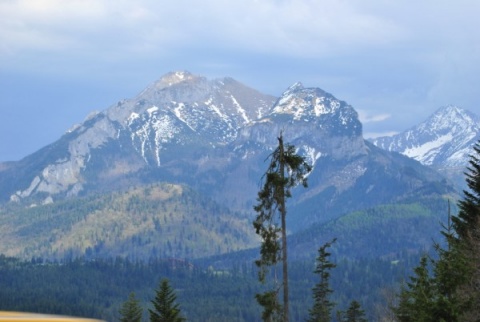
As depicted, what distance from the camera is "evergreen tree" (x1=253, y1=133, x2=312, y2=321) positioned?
48906 mm

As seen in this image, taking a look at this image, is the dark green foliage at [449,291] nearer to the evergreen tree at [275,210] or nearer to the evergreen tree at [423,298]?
the evergreen tree at [423,298]

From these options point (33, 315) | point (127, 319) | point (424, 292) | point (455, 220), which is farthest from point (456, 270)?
point (127, 319)

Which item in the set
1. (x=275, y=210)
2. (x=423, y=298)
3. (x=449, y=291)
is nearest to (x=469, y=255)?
(x=449, y=291)

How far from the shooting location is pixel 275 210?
164 ft

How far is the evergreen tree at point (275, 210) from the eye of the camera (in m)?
48.9

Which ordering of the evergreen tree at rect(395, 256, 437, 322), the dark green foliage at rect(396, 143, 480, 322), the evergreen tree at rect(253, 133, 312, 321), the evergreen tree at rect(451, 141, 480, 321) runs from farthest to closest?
1. the evergreen tree at rect(253, 133, 312, 321)
2. the evergreen tree at rect(451, 141, 480, 321)
3. the evergreen tree at rect(395, 256, 437, 322)
4. the dark green foliage at rect(396, 143, 480, 322)

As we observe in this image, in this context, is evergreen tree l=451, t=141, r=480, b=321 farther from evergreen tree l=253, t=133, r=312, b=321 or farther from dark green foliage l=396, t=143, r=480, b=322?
evergreen tree l=253, t=133, r=312, b=321

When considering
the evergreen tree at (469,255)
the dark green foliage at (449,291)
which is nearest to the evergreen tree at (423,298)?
the dark green foliage at (449,291)

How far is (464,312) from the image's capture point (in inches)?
1656

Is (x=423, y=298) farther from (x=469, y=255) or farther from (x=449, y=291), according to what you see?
(x=469, y=255)

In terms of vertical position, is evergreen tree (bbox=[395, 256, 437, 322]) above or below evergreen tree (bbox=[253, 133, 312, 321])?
below

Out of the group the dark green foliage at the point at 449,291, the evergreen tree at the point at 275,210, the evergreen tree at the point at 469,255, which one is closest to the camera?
the dark green foliage at the point at 449,291

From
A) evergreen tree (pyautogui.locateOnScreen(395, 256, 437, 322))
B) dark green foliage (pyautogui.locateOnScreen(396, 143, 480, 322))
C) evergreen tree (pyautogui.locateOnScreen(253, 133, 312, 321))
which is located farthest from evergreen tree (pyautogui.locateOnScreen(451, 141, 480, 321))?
evergreen tree (pyautogui.locateOnScreen(253, 133, 312, 321))

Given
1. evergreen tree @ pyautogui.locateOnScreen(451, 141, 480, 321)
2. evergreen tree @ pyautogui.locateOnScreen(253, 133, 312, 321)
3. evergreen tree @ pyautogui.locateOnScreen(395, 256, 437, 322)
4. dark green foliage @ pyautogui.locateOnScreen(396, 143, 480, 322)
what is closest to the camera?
dark green foliage @ pyautogui.locateOnScreen(396, 143, 480, 322)
